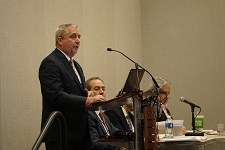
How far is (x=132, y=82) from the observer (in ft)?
11.1

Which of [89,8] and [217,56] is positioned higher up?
[89,8]

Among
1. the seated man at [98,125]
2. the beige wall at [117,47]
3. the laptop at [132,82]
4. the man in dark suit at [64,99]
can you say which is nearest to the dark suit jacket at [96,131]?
the seated man at [98,125]

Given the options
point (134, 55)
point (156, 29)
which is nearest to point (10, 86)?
point (134, 55)

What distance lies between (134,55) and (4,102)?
359cm

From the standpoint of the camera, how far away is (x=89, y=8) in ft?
19.5

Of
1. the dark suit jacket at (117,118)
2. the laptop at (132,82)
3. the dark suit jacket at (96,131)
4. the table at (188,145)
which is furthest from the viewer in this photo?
the dark suit jacket at (117,118)

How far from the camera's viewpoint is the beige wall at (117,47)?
4.31 meters

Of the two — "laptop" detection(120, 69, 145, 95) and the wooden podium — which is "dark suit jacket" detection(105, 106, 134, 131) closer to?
"laptop" detection(120, 69, 145, 95)

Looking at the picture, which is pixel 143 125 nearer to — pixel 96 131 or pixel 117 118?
pixel 96 131

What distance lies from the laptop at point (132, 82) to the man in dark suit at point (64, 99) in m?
0.29

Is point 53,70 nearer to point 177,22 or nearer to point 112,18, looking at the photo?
point 112,18

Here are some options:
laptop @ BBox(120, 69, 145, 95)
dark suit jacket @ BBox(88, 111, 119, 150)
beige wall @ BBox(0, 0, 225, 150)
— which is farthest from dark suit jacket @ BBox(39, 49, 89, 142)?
beige wall @ BBox(0, 0, 225, 150)

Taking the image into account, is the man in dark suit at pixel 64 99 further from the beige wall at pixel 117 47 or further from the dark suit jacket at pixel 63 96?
the beige wall at pixel 117 47

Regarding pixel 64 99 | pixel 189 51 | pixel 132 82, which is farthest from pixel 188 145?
pixel 189 51
